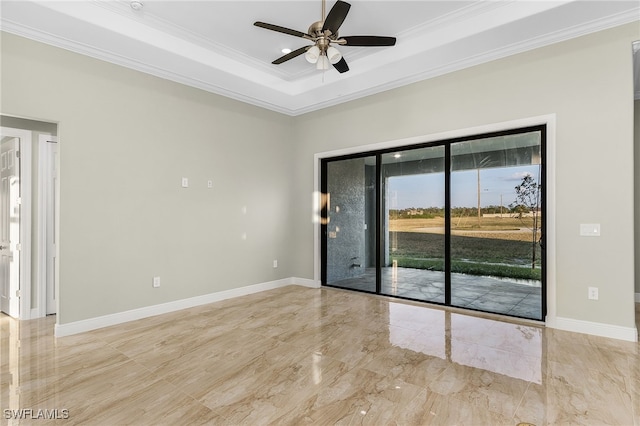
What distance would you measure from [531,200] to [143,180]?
459cm

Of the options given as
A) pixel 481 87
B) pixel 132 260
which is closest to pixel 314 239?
pixel 132 260

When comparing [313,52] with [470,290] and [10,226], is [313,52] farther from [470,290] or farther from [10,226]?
[10,226]

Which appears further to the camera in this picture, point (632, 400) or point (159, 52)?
point (159, 52)

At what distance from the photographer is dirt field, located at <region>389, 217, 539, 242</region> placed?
4.11 m

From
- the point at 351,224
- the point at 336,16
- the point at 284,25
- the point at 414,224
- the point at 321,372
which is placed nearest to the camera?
the point at 321,372

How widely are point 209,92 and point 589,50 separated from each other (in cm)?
455

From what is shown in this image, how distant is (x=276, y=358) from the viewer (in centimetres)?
305

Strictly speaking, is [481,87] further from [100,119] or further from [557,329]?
[100,119]

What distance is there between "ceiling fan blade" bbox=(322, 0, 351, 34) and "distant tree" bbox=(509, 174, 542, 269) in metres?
2.74

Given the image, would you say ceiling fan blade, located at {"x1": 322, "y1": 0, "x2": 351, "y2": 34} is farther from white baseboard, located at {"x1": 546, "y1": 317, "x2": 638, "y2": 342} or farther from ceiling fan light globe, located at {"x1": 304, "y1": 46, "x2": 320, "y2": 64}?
white baseboard, located at {"x1": 546, "y1": 317, "x2": 638, "y2": 342}

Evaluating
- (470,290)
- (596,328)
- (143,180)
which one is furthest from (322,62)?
(596,328)

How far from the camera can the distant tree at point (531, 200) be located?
400 centimetres

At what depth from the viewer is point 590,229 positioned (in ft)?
11.7

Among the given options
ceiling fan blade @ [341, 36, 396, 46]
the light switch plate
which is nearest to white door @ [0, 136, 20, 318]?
ceiling fan blade @ [341, 36, 396, 46]
